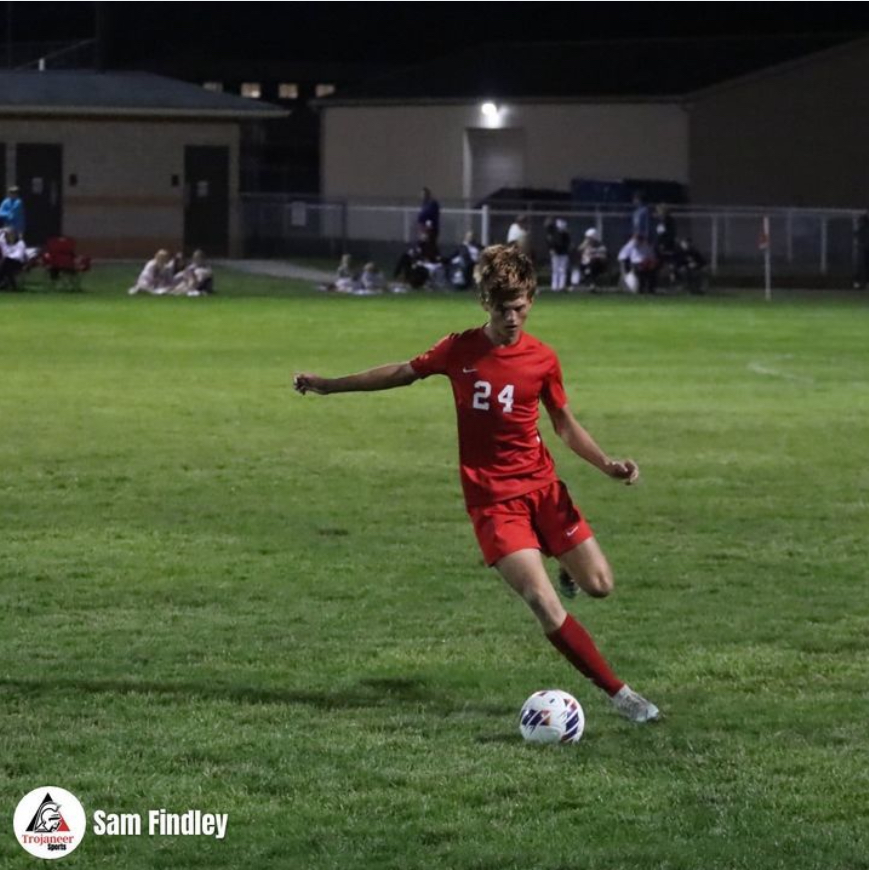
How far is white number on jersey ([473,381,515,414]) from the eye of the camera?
7.97 metres

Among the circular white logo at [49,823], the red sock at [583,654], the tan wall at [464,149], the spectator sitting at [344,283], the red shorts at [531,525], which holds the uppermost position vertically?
the tan wall at [464,149]

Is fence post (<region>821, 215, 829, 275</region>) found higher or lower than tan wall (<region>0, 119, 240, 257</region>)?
lower

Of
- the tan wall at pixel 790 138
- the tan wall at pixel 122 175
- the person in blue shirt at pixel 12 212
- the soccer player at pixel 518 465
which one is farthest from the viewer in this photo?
the tan wall at pixel 790 138

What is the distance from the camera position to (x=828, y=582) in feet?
36.4

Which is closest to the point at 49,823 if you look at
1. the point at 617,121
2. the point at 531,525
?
the point at 531,525

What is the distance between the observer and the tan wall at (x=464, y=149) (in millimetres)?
55750

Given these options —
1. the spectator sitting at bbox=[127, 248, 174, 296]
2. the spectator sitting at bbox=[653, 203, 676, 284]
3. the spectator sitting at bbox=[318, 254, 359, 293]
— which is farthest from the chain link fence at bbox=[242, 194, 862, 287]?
the spectator sitting at bbox=[127, 248, 174, 296]

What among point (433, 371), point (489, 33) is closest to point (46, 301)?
point (433, 371)

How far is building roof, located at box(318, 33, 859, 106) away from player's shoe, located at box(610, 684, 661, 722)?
4826 cm

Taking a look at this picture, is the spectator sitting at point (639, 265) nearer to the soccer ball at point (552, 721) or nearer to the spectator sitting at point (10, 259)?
the spectator sitting at point (10, 259)

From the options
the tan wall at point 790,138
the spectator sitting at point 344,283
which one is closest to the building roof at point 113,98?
the tan wall at point 790,138

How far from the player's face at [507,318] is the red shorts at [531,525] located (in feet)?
2.09

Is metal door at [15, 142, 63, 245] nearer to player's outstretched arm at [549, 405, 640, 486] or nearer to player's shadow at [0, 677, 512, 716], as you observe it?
player's shadow at [0, 677, 512, 716]

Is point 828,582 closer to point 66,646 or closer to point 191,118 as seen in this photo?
point 66,646
